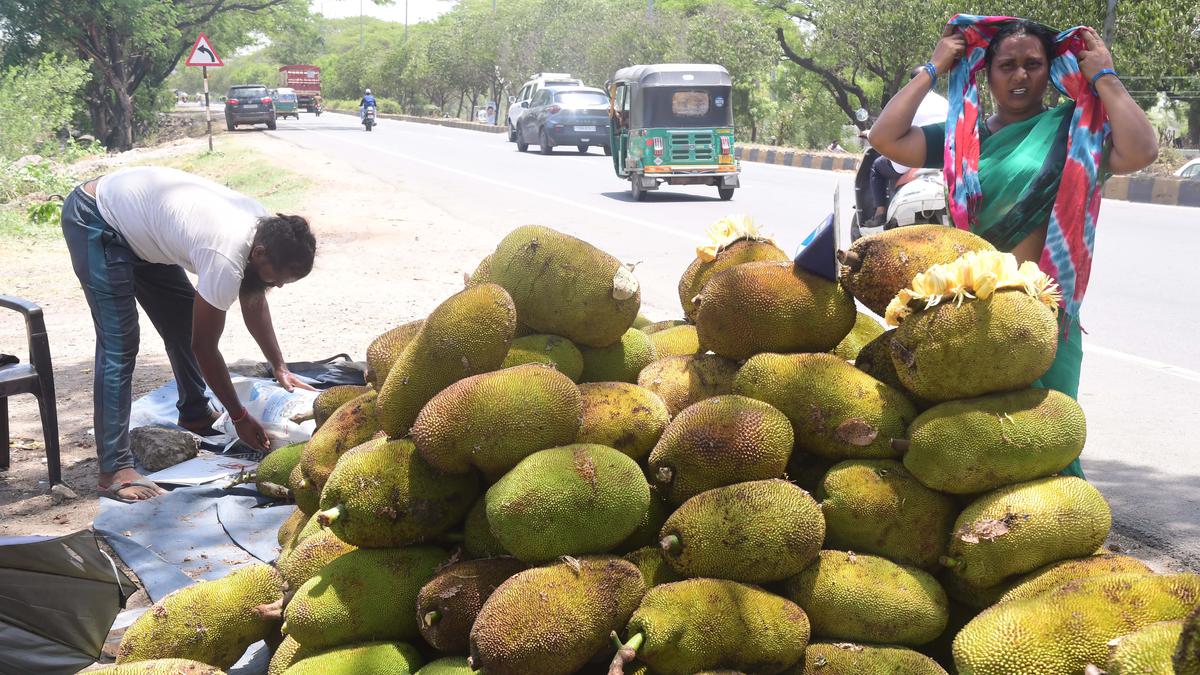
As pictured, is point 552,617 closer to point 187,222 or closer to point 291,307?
point 187,222

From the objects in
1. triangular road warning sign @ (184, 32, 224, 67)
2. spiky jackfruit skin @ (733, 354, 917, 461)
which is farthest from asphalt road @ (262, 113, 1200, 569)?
triangular road warning sign @ (184, 32, 224, 67)

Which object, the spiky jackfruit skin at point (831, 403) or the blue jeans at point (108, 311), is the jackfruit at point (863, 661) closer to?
the spiky jackfruit skin at point (831, 403)

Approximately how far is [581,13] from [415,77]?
14.8 metres

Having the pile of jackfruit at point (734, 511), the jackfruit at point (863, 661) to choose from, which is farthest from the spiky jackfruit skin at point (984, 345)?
the jackfruit at point (863, 661)

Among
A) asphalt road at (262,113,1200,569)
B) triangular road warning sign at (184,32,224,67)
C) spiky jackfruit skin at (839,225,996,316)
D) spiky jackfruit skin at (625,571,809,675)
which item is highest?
triangular road warning sign at (184,32,224,67)

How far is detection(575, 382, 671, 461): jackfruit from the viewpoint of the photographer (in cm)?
248

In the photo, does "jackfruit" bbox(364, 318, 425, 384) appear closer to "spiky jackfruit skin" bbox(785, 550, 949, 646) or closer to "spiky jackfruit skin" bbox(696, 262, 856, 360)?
"spiky jackfruit skin" bbox(696, 262, 856, 360)

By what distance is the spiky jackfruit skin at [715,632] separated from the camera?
2008 mm

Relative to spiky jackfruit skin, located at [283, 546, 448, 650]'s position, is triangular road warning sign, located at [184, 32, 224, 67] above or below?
above

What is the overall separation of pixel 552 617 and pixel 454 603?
0.27 metres

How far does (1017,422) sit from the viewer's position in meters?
2.24

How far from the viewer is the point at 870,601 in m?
2.12

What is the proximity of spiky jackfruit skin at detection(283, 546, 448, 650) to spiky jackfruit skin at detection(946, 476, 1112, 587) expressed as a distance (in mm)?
1157

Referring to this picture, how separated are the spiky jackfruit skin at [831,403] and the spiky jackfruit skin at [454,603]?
2.40ft
